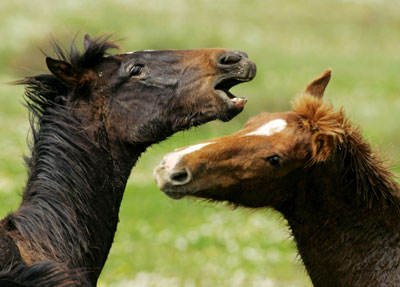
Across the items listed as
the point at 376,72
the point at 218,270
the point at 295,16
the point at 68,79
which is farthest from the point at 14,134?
the point at 295,16

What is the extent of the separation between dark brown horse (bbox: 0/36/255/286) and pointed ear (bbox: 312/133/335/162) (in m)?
0.90

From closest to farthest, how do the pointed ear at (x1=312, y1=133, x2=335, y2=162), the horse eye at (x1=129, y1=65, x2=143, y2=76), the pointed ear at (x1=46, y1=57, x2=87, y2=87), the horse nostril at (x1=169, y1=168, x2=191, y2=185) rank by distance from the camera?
1. the horse nostril at (x1=169, y1=168, x2=191, y2=185)
2. the pointed ear at (x1=312, y1=133, x2=335, y2=162)
3. the pointed ear at (x1=46, y1=57, x2=87, y2=87)
4. the horse eye at (x1=129, y1=65, x2=143, y2=76)

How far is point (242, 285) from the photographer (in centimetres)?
1040

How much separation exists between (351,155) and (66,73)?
2.23 m

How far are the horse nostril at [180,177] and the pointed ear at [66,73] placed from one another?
53.5 inches

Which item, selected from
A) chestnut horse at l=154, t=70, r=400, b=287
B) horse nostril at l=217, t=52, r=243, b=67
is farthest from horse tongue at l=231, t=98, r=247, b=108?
chestnut horse at l=154, t=70, r=400, b=287

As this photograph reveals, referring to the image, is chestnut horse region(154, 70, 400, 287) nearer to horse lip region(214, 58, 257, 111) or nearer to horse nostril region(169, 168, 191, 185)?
horse nostril region(169, 168, 191, 185)

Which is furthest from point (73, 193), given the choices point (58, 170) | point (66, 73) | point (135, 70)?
point (135, 70)

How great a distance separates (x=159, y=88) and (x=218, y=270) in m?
5.88

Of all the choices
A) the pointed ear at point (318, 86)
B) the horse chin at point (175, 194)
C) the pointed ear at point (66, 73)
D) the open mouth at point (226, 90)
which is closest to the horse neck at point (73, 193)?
the pointed ear at point (66, 73)

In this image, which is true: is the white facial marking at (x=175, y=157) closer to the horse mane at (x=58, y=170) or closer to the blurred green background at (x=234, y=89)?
the blurred green background at (x=234, y=89)

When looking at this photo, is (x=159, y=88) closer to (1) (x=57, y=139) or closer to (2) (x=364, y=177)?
(1) (x=57, y=139)

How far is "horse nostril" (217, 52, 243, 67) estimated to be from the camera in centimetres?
579

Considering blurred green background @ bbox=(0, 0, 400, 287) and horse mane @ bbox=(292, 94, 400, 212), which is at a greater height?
blurred green background @ bbox=(0, 0, 400, 287)
